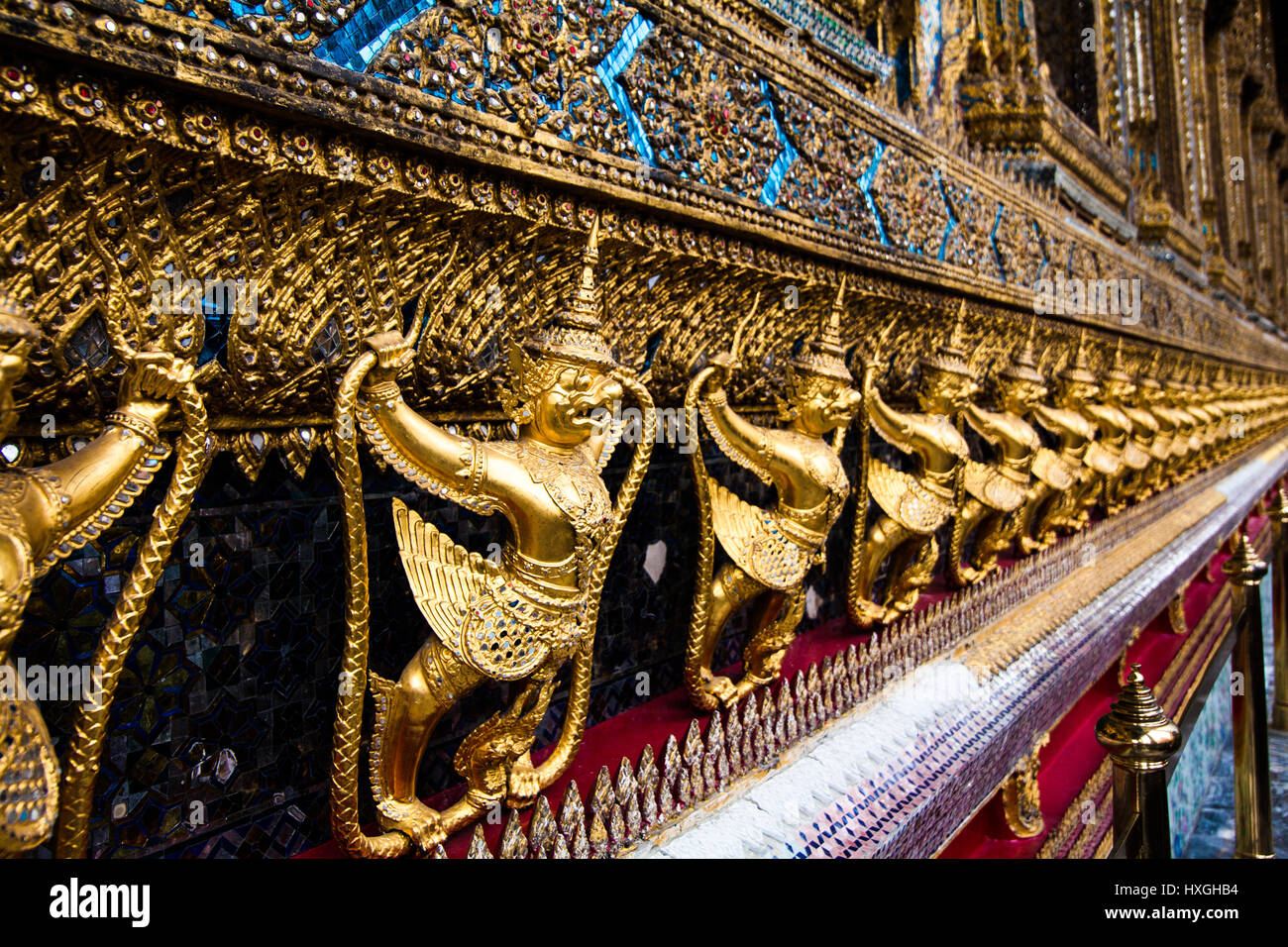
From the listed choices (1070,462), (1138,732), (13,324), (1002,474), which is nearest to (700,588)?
(1138,732)

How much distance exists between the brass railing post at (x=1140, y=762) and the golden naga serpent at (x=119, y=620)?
3.78 feet

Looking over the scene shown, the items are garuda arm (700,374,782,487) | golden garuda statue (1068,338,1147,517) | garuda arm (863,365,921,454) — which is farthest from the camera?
golden garuda statue (1068,338,1147,517)

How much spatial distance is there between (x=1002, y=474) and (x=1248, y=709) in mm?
1061

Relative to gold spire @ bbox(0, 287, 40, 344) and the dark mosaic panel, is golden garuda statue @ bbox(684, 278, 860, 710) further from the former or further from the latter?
gold spire @ bbox(0, 287, 40, 344)

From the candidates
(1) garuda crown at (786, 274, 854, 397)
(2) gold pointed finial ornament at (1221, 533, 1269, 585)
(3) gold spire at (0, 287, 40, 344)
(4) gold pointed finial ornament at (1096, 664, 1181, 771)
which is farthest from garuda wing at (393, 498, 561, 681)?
(2) gold pointed finial ornament at (1221, 533, 1269, 585)

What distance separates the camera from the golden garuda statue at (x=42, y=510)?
58cm

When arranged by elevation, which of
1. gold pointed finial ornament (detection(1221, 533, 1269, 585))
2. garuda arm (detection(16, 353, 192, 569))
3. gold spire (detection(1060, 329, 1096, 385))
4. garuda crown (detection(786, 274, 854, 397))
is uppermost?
gold spire (detection(1060, 329, 1096, 385))

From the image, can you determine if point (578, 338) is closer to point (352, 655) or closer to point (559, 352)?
point (559, 352)

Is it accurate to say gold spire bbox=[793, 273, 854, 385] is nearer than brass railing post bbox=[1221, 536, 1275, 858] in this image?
Yes

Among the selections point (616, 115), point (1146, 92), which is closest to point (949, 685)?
point (616, 115)

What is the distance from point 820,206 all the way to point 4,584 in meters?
1.34

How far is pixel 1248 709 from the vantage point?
2.40 m

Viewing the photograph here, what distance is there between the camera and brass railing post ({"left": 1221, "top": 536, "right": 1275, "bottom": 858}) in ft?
7.38

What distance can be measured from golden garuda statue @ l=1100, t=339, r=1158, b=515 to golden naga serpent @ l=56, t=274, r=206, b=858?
3.22 metres
